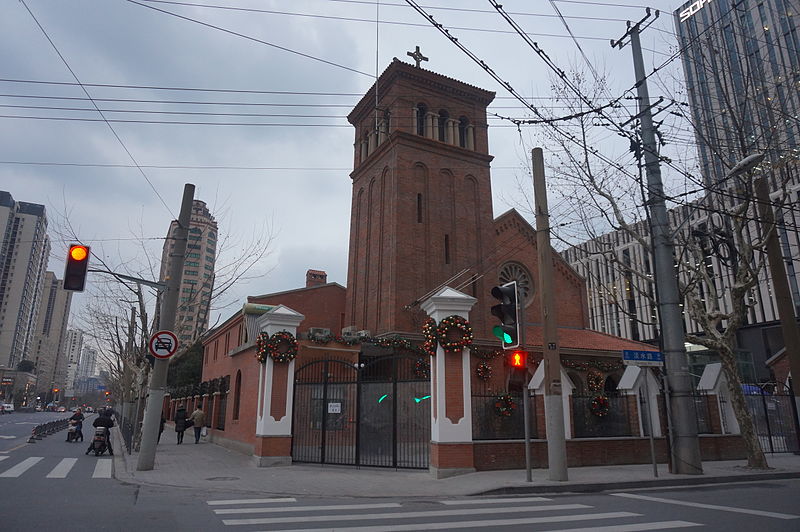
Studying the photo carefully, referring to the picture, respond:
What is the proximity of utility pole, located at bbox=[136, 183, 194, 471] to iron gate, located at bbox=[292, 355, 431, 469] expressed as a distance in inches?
153

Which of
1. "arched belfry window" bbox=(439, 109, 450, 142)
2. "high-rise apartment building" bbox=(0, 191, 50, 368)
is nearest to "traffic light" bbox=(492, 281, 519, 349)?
"arched belfry window" bbox=(439, 109, 450, 142)

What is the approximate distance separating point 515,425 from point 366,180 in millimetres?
20838

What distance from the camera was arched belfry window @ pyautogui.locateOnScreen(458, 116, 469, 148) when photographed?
3132cm

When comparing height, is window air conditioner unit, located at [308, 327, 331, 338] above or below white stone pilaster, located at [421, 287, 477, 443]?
above

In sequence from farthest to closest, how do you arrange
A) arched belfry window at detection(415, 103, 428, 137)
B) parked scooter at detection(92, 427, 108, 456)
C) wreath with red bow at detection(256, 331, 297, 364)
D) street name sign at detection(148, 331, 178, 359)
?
arched belfry window at detection(415, 103, 428, 137)
parked scooter at detection(92, 427, 108, 456)
wreath with red bow at detection(256, 331, 297, 364)
street name sign at detection(148, 331, 178, 359)

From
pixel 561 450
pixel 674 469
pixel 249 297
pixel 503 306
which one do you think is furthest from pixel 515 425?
pixel 249 297

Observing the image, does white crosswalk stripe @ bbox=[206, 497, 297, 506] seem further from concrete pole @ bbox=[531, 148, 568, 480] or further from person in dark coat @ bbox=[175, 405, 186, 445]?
person in dark coat @ bbox=[175, 405, 186, 445]

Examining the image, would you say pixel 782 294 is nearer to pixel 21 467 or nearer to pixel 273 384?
pixel 273 384

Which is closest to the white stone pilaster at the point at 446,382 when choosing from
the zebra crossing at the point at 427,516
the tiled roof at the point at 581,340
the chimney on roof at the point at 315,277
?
the zebra crossing at the point at 427,516

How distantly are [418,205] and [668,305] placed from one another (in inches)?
658

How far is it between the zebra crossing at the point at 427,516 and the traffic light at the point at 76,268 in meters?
5.12

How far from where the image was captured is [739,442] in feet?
53.1

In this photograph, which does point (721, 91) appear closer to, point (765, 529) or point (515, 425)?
point (515, 425)

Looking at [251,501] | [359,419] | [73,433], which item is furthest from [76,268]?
[73,433]
